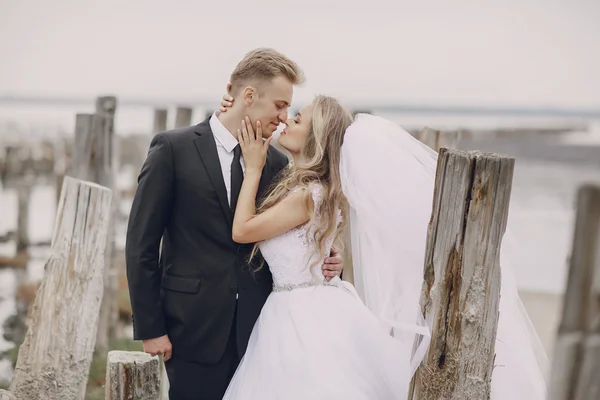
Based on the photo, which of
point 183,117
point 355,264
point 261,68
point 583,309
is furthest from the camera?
point 183,117

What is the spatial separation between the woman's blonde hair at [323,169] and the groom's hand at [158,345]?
1.90 ft

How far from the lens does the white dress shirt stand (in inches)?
148

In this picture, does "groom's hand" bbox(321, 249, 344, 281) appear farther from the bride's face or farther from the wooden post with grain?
the wooden post with grain

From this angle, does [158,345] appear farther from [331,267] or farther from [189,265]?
[331,267]

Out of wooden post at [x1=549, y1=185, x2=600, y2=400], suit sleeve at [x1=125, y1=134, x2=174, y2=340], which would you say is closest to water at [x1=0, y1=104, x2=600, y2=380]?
wooden post at [x1=549, y1=185, x2=600, y2=400]

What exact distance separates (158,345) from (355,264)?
42.0 inches

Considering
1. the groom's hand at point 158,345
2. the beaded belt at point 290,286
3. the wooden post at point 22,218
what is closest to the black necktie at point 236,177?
the beaded belt at point 290,286

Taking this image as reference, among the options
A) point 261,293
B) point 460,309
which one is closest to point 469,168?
point 460,309

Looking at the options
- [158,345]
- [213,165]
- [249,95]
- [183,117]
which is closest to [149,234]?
[213,165]

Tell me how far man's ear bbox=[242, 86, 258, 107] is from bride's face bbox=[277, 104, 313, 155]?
0.23 meters

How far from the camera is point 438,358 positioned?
3.13 meters

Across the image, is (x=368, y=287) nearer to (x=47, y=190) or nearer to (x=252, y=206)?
(x=252, y=206)

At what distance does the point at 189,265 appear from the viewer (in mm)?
3688

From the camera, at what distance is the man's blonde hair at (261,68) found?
3.75m
